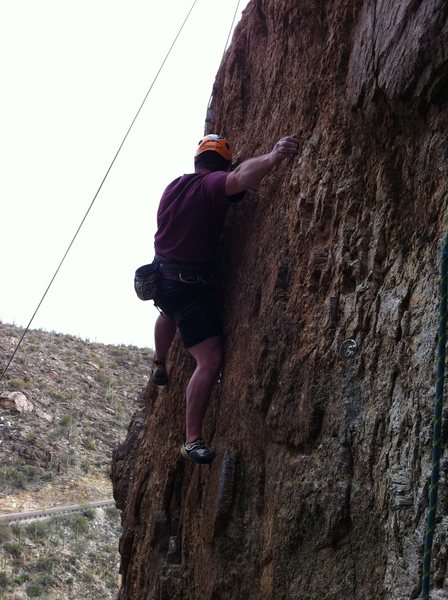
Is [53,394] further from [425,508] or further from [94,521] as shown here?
[425,508]

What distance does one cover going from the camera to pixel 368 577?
3.48m

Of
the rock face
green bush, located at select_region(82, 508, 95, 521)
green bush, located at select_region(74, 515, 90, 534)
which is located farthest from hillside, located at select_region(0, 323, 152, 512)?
the rock face

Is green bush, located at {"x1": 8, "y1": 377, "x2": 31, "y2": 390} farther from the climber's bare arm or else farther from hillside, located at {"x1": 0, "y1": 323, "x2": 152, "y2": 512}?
the climber's bare arm

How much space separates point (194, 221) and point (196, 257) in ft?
0.89

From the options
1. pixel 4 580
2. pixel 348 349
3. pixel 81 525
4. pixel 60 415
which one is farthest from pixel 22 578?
pixel 348 349

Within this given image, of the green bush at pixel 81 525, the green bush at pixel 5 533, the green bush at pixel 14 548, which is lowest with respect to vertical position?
the green bush at pixel 14 548

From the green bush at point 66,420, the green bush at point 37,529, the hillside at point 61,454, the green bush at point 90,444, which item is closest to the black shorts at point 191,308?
the hillside at point 61,454

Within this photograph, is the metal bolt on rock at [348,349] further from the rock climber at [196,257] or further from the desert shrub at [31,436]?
the desert shrub at [31,436]

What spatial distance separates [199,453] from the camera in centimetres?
522

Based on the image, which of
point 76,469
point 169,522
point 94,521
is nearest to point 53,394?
point 76,469

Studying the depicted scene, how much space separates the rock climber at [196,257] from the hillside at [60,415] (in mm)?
20861

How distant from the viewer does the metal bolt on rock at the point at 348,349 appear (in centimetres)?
396

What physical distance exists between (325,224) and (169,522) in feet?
9.91

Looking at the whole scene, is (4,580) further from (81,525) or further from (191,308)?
(191,308)
